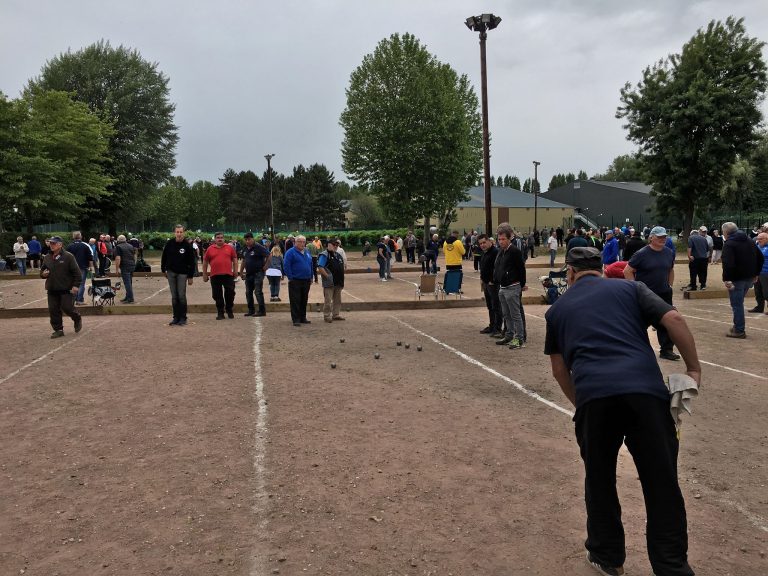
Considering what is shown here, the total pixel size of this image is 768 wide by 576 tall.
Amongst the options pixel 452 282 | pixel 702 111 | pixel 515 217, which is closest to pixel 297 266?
pixel 452 282

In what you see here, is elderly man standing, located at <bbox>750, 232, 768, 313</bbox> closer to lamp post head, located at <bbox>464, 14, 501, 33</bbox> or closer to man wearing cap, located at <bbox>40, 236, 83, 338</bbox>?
lamp post head, located at <bbox>464, 14, 501, 33</bbox>

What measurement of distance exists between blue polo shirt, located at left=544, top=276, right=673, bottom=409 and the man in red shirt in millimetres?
10498

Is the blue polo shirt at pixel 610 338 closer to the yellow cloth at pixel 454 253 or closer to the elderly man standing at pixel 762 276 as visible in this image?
the elderly man standing at pixel 762 276

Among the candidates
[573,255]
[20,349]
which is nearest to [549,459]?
[573,255]

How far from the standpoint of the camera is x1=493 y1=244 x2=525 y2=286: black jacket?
9789 millimetres

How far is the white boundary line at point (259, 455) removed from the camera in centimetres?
391

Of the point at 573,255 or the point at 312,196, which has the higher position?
the point at 312,196

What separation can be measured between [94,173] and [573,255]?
136 feet

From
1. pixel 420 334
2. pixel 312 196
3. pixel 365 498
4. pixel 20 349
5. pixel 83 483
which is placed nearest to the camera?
pixel 365 498

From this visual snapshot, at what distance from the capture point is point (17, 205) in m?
34.7

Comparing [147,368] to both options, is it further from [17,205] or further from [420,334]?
[17,205]

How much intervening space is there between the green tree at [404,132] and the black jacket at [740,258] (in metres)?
37.0

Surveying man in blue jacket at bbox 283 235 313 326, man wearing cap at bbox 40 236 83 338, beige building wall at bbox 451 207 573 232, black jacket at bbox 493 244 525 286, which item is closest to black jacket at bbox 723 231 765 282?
black jacket at bbox 493 244 525 286

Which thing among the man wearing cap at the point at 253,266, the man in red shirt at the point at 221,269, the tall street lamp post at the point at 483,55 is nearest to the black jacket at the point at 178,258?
the man in red shirt at the point at 221,269
